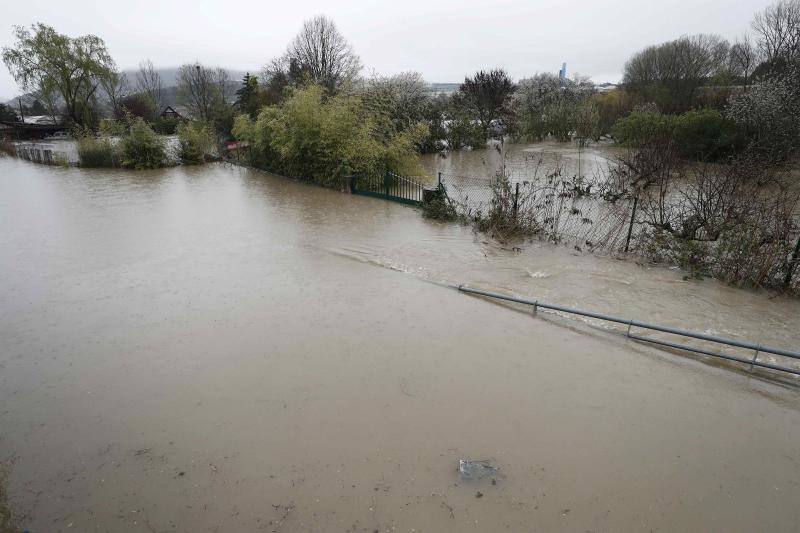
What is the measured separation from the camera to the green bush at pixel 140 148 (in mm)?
21062

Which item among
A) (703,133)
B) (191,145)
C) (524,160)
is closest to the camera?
(703,133)

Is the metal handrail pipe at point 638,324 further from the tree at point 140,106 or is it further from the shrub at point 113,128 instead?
the tree at point 140,106

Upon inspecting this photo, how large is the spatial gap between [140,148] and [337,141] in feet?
39.4

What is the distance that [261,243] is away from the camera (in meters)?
9.94

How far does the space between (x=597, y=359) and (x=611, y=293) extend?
2349 mm

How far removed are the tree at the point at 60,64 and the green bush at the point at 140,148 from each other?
2343 cm

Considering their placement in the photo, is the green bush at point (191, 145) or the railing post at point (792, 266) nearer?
the railing post at point (792, 266)

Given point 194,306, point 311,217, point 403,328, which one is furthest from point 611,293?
point 311,217

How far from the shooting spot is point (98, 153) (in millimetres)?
21406

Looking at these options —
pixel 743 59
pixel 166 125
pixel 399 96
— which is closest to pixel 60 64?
pixel 166 125

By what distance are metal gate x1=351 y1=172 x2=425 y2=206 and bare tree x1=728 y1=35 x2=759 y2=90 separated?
106 feet

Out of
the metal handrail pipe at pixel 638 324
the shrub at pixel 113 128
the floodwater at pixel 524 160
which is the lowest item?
the metal handrail pipe at pixel 638 324

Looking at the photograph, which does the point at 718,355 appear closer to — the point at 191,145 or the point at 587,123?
the point at 191,145

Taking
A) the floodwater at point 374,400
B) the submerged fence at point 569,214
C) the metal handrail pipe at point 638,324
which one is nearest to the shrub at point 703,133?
the submerged fence at point 569,214
